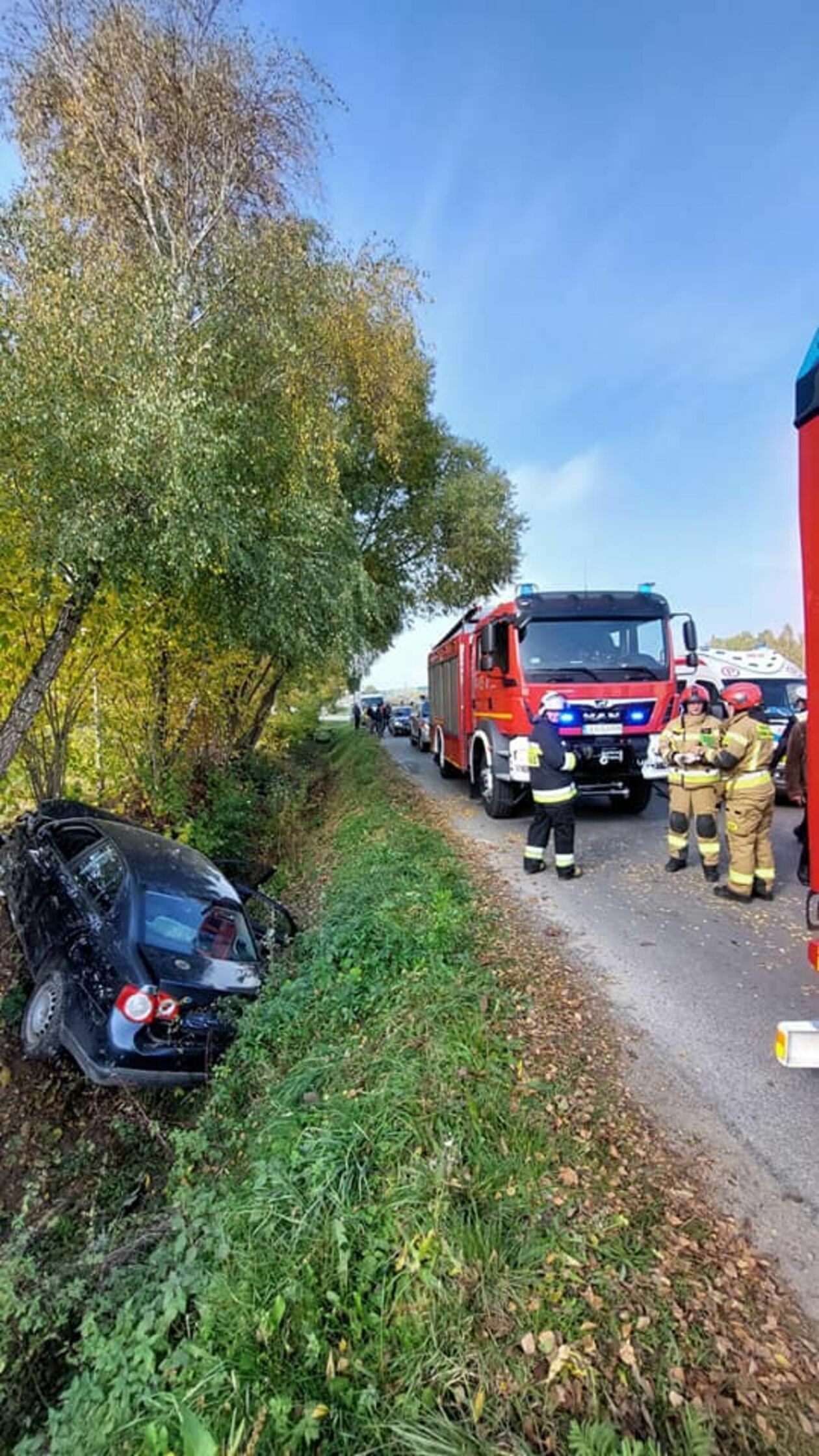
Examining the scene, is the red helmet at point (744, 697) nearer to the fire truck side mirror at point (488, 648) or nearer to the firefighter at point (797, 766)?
the firefighter at point (797, 766)

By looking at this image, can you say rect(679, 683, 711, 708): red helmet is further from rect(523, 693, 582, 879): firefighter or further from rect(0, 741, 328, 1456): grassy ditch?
rect(0, 741, 328, 1456): grassy ditch

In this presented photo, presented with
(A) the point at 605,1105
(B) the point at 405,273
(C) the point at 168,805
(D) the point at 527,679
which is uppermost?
(B) the point at 405,273

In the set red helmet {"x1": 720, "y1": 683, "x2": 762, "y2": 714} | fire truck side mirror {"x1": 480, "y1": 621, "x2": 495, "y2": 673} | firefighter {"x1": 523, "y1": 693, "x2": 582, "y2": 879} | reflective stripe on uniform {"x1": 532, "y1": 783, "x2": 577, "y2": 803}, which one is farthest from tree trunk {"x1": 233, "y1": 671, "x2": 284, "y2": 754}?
red helmet {"x1": 720, "y1": 683, "x2": 762, "y2": 714}

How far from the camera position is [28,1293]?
2.67 m

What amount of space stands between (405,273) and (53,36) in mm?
5559

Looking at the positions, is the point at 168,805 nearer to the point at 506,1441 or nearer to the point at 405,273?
the point at 506,1441

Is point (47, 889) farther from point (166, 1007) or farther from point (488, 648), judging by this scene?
point (488, 648)

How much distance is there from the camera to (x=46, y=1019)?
4.35 m

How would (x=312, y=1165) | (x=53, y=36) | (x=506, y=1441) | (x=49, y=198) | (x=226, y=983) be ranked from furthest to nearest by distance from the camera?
(x=53, y=36) < (x=49, y=198) < (x=226, y=983) < (x=312, y=1165) < (x=506, y=1441)

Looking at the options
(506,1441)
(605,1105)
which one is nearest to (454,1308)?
(506,1441)

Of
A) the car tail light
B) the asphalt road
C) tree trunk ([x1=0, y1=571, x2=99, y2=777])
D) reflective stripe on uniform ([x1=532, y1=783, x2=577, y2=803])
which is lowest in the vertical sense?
the asphalt road

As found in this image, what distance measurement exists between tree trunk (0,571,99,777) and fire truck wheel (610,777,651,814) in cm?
684

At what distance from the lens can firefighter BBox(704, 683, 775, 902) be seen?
17.5 feet

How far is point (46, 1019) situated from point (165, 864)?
4.09 ft
